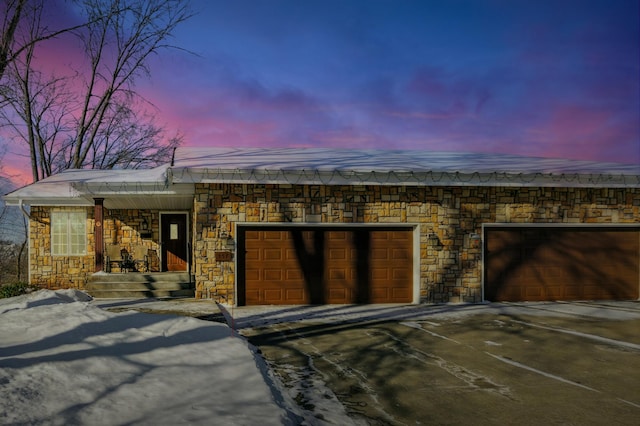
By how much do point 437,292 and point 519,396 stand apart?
673 cm

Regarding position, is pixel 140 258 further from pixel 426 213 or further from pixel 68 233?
pixel 426 213

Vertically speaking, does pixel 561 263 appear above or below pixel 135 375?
above

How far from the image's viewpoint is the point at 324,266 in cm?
1116

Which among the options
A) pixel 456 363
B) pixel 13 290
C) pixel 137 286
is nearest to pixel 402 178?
pixel 456 363

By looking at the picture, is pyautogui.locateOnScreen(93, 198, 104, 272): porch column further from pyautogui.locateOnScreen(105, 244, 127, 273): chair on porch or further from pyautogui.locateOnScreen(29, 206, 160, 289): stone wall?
pyautogui.locateOnScreen(29, 206, 160, 289): stone wall

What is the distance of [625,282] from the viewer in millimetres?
12141

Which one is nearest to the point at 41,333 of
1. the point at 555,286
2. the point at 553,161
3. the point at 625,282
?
the point at 555,286

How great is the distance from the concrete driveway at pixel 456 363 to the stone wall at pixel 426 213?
130 centimetres

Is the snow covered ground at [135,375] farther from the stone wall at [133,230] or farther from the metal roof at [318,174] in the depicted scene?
the stone wall at [133,230]

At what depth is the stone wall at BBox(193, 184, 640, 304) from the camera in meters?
10.7

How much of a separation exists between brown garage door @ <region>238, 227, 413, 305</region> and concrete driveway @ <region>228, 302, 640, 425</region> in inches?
38.0

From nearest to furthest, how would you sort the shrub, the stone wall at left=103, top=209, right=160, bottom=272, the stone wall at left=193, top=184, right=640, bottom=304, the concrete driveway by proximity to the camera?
the concrete driveway, the stone wall at left=193, top=184, right=640, bottom=304, the shrub, the stone wall at left=103, top=209, right=160, bottom=272

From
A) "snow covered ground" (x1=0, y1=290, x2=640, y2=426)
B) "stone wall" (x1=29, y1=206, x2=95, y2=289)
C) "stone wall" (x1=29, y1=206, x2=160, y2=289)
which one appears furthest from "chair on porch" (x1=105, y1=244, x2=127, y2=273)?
"snow covered ground" (x1=0, y1=290, x2=640, y2=426)

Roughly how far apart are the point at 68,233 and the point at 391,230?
10.8m
